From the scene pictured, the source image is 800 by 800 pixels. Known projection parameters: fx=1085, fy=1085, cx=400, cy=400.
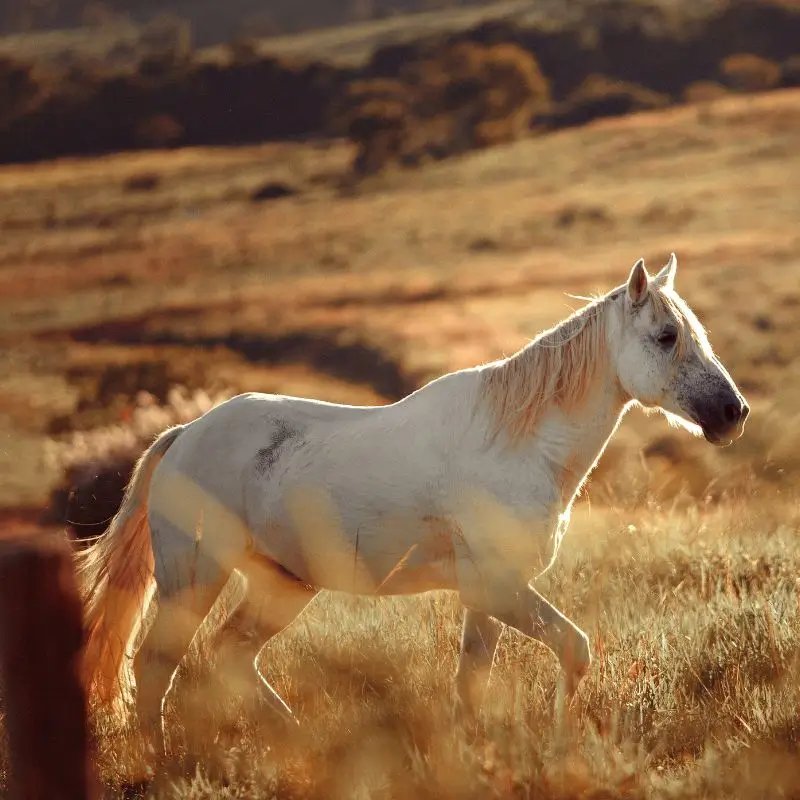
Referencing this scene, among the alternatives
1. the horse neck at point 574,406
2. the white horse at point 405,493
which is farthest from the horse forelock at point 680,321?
the horse neck at point 574,406

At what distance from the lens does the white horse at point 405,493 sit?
4.05m

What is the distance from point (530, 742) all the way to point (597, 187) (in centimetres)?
4199

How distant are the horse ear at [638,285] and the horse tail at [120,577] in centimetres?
219

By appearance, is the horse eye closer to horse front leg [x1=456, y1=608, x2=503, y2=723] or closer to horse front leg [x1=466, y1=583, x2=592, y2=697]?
horse front leg [x1=466, y1=583, x2=592, y2=697]

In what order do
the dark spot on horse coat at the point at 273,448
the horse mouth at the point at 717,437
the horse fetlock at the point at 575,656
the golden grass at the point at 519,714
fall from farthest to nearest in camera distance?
the dark spot on horse coat at the point at 273,448, the horse mouth at the point at 717,437, the horse fetlock at the point at 575,656, the golden grass at the point at 519,714

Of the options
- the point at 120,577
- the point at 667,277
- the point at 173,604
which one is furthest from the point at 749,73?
the point at 173,604

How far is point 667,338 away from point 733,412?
1.18ft

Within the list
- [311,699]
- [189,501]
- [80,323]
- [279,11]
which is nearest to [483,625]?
[311,699]

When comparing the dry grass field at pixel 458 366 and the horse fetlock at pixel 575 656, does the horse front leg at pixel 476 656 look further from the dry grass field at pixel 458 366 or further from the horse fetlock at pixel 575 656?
the horse fetlock at pixel 575 656

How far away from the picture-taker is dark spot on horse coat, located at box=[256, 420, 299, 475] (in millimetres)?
4652

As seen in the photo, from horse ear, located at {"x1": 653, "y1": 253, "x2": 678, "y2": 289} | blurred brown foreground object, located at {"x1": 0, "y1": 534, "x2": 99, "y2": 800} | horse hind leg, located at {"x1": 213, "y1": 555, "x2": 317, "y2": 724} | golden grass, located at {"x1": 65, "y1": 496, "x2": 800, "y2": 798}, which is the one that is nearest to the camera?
blurred brown foreground object, located at {"x1": 0, "y1": 534, "x2": 99, "y2": 800}

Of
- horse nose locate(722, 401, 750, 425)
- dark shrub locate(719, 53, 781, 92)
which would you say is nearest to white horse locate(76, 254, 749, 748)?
horse nose locate(722, 401, 750, 425)

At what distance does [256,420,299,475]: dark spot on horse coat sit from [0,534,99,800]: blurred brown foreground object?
1.72 metres

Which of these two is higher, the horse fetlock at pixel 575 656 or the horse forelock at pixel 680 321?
the horse forelock at pixel 680 321
